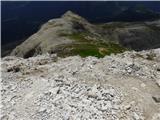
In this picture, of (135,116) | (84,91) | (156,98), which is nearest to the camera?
(135,116)

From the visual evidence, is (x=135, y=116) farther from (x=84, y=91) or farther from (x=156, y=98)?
(x=84, y=91)

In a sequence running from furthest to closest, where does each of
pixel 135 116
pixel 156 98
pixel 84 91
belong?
1. pixel 156 98
2. pixel 84 91
3. pixel 135 116

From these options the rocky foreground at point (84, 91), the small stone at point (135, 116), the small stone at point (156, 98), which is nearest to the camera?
the small stone at point (135, 116)

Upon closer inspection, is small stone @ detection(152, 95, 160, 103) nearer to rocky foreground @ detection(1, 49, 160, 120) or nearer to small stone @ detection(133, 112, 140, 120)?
rocky foreground @ detection(1, 49, 160, 120)

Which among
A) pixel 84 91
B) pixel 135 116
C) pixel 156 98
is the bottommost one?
pixel 156 98

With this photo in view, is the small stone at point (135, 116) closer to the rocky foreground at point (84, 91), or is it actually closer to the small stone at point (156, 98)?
the rocky foreground at point (84, 91)

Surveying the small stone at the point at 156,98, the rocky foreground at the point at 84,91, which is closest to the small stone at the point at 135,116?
the rocky foreground at the point at 84,91

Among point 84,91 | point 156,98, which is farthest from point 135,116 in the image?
point 84,91

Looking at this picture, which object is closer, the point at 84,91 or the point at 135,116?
the point at 135,116

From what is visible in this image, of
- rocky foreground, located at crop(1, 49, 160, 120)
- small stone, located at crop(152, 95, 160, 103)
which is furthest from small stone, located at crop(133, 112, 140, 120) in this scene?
small stone, located at crop(152, 95, 160, 103)

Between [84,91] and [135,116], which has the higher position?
[84,91]
